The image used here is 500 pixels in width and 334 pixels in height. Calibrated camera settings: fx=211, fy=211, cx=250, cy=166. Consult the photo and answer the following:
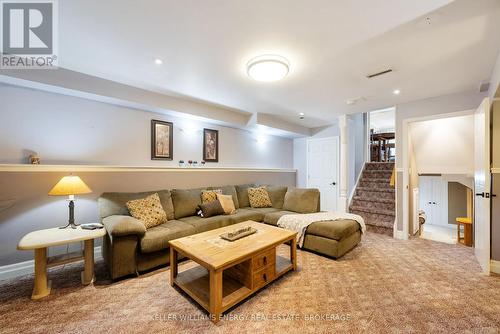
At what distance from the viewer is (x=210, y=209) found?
10.9 feet

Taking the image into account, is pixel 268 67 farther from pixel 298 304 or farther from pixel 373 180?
pixel 373 180

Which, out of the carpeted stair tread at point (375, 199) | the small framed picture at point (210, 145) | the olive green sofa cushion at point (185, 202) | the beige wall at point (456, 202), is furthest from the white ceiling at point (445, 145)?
the olive green sofa cushion at point (185, 202)

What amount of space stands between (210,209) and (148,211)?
2.99 ft

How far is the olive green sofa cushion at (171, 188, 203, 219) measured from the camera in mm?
3246

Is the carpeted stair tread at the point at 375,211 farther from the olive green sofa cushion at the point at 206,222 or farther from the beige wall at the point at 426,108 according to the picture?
the olive green sofa cushion at the point at 206,222

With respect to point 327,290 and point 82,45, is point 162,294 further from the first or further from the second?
point 82,45

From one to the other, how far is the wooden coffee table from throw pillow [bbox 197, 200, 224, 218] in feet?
3.03

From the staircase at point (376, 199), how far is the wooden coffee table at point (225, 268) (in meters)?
2.57

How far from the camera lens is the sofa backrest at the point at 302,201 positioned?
374 cm

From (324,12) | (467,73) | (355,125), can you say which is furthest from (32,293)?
(355,125)

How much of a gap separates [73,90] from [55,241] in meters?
1.77

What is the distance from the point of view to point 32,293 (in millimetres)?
1971

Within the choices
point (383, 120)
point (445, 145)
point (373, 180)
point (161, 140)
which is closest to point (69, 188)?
point (161, 140)

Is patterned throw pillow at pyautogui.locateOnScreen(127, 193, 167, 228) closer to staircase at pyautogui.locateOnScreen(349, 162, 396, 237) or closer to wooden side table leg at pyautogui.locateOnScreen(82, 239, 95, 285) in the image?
wooden side table leg at pyautogui.locateOnScreen(82, 239, 95, 285)
